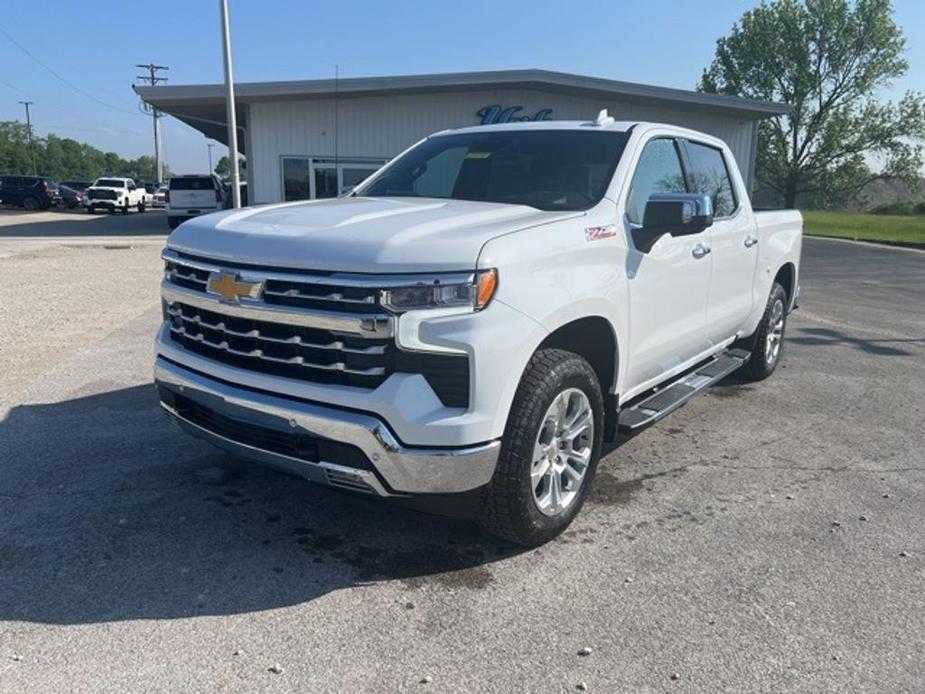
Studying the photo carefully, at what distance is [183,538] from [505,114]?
2203 centimetres

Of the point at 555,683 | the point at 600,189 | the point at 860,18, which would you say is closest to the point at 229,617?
the point at 555,683

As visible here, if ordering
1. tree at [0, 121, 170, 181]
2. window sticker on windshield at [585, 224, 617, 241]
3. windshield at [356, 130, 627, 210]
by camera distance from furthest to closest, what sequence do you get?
tree at [0, 121, 170, 181], windshield at [356, 130, 627, 210], window sticker on windshield at [585, 224, 617, 241]

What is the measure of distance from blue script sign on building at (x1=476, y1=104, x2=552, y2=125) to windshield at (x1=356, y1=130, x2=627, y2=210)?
19.6 meters

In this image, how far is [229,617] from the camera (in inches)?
118

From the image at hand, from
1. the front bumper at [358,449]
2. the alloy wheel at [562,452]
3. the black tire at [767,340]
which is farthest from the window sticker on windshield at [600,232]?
the black tire at [767,340]

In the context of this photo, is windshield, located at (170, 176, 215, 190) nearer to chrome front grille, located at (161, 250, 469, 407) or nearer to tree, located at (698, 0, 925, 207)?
chrome front grille, located at (161, 250, 469, 407)

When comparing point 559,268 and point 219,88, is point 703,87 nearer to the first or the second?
point 219,88

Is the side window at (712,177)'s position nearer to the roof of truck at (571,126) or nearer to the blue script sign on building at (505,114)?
the roof of truck at (571,126)

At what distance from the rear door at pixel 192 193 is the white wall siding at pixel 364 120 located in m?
2.56

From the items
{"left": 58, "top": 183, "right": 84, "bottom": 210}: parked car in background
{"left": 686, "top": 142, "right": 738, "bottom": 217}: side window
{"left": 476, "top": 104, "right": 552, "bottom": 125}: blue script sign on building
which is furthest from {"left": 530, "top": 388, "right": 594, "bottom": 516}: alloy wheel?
{"left": 58, "top": 183, "right": 84, "bottom": 210}: parked car in background

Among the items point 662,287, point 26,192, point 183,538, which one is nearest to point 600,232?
point 662,287

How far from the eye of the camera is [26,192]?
39.7 meters

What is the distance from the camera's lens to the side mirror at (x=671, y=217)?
3.81m

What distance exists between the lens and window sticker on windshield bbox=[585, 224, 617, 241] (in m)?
3.63
